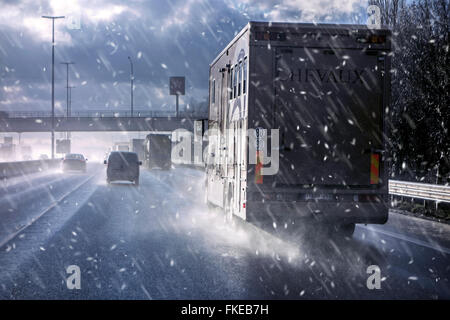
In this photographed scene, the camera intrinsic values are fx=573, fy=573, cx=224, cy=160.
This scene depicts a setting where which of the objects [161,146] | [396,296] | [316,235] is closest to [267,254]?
[316,235]

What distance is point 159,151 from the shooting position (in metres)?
55.5

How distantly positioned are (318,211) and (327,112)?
171 centimetres

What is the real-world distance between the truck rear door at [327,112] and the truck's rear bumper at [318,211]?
0.43 meters

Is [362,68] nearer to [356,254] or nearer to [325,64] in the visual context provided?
[325,64]

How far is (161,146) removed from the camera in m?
55.3

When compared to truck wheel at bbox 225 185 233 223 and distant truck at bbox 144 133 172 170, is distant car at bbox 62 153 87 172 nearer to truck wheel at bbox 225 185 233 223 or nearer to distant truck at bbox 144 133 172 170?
distant truck at bbox 144 133 172 170

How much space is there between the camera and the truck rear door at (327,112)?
31.6 ft

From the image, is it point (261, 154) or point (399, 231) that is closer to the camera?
point (261, 154)

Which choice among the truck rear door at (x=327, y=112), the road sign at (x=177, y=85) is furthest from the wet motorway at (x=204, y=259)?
the road sign at (x=177, y=85)

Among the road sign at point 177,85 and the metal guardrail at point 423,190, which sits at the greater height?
the road sign at point 177,85

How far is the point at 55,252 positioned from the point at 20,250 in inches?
25.6

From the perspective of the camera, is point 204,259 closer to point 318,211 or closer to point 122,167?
point 318,211

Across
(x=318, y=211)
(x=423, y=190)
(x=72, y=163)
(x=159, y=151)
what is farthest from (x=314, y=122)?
(x=159, y=151)

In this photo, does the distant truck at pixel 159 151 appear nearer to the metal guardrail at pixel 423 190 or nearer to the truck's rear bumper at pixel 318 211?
the metal guardrail at pixel 423 190
